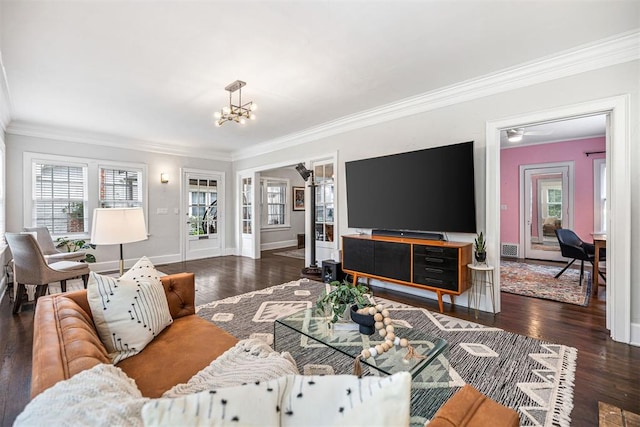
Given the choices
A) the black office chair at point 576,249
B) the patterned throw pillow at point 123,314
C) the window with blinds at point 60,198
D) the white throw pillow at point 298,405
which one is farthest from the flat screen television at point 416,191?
the window with blinds at point 60,198

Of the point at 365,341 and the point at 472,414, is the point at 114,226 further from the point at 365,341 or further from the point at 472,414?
the point at 472,414

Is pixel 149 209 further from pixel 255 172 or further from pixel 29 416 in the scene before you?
pixel 29 416

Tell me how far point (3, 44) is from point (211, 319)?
3033 millimetres

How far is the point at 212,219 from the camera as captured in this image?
23.7ft

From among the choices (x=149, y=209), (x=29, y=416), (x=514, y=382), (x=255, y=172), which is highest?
(x=255, y=172)

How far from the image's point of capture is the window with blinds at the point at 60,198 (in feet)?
16.6

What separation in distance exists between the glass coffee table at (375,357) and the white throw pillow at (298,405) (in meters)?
1.02

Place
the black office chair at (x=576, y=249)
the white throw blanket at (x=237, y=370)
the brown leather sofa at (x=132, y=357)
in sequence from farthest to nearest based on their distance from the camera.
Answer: the black office chair at (x=576, y=249) < the white throw blanket at (x=237, y=370) < the brown leather sofa at (x=132, y=357)

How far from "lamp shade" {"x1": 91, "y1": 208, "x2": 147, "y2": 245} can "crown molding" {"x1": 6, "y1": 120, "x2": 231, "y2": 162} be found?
4.12 meters

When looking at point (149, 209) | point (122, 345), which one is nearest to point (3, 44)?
point (122, 345)

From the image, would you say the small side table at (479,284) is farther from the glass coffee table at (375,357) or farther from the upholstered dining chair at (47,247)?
the upholstered dining chair at (47,247)

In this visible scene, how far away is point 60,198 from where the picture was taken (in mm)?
5258

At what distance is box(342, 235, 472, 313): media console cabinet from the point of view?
3.21 meters

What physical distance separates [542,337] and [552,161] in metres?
5.03
